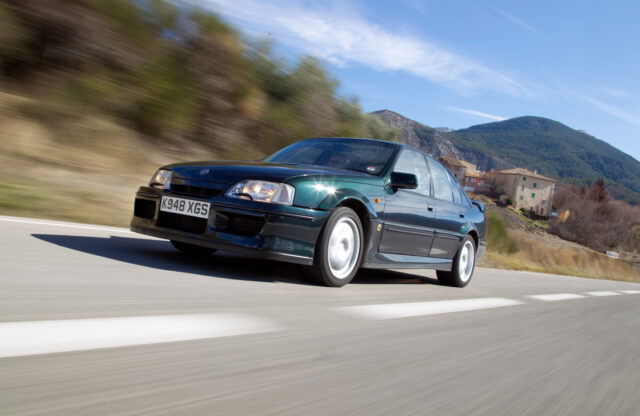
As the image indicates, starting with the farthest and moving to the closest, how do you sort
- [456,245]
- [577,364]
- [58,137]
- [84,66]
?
[84,66], [58,137], [456,245], [577,364]

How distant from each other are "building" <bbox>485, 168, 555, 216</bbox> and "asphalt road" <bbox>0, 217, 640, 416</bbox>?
450 feet

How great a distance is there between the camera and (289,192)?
14.3ft

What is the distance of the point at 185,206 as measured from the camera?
4492 millimetres

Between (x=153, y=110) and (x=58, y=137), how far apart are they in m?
2.03

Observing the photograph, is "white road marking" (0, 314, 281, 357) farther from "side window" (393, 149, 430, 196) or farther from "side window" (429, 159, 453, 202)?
"side window" (429, 159, 453, 202)

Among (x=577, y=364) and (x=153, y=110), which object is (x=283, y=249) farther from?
(x=153, y=110)

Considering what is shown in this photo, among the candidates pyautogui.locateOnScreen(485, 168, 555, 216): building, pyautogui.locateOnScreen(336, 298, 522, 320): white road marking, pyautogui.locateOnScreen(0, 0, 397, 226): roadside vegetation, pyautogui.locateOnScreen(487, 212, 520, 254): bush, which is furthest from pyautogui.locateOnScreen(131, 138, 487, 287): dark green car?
pyautogui.locateOnScreen(485, 168, 555, 216): building

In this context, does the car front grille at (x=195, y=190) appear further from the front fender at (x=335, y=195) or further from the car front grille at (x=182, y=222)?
the front fender at (x=335, y=195)

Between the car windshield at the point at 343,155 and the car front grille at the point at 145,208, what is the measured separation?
52.2 inches

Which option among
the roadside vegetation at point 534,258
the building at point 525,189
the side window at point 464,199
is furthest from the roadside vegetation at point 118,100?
the building at point 525,189

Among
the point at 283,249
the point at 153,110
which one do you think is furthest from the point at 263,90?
the point at 283,249

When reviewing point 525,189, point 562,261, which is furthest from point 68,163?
point 525,189

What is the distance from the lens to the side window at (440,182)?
6.30m

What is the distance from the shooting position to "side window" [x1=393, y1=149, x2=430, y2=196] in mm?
5633
